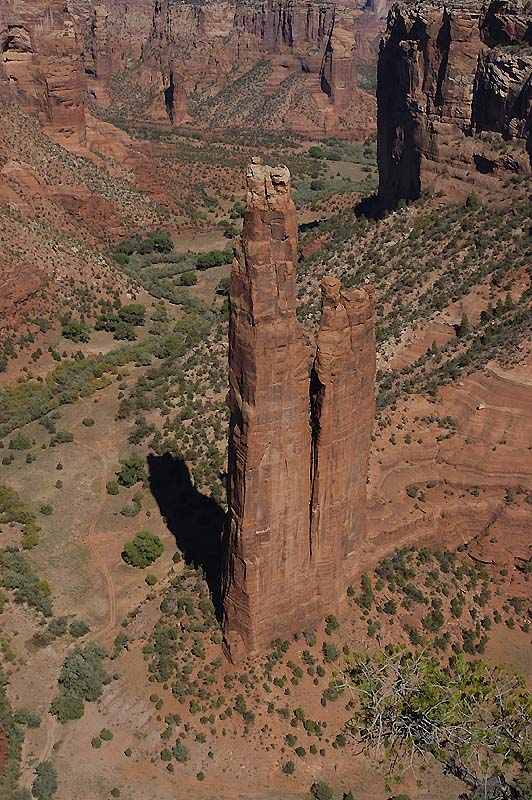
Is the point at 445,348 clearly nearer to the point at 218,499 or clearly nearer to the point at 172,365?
the point at 218,499

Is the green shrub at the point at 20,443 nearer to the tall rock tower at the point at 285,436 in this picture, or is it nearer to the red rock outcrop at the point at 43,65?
the tall rock tower at the point at 285,436

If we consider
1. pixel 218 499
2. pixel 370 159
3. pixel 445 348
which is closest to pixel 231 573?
pixel 218 499

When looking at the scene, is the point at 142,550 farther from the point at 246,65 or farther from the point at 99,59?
the point at 246,65

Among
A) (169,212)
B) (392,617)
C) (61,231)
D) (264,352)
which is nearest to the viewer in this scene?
(264,352)

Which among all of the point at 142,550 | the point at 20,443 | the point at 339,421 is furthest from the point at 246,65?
the point at 339,421

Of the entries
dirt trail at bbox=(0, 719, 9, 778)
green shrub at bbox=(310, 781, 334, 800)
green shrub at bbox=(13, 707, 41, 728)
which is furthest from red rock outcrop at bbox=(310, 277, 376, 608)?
dirt trail at bbox=(0, 719, 9, 778)

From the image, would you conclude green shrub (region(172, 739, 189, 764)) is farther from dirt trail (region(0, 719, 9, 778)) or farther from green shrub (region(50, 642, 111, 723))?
dirt trail (region(0, 719, 9, 778))
